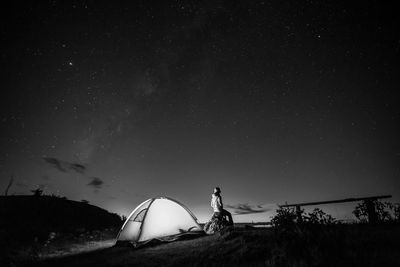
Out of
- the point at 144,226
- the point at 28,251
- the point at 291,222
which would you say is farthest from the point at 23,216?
the point at 291,222

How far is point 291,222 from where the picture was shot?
601 centimetres

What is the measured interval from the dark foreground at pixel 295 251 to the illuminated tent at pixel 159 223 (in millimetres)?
2655

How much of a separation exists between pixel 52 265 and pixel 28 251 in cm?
394

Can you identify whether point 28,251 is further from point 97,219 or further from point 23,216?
point 97,219

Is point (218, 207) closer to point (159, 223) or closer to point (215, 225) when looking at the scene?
point (215, 225)

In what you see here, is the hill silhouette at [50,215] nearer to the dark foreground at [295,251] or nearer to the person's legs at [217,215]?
the person's legs at [217,215]

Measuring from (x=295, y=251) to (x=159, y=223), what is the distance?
7222 mm

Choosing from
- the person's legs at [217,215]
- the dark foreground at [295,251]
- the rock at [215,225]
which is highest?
the person's legs at [217,215]

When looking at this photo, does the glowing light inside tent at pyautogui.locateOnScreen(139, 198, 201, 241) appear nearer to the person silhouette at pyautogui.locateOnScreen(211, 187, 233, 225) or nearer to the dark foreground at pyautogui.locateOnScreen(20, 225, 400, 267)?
the person silhouette at pyautogui.locateOnScreen(211, 187, 233, 225)

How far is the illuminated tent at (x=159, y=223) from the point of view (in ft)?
35.1

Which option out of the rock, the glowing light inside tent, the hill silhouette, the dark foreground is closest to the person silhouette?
the rock

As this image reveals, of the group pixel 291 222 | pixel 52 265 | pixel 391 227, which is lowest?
pixel 52 265

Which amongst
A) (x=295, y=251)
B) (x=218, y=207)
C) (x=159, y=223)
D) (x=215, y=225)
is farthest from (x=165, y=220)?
(x=295, y=251)

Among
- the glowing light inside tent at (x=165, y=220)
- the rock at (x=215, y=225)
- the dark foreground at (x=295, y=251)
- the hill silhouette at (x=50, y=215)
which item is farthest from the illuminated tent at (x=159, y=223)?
the hill silhouette at (x=50, y=215)
